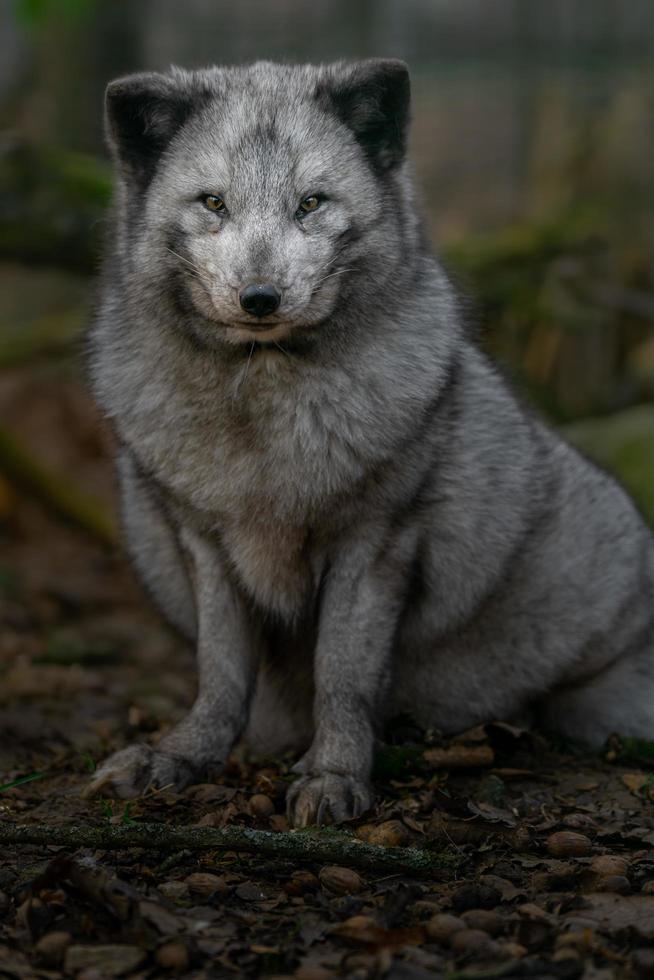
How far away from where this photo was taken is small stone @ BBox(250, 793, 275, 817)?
464cm

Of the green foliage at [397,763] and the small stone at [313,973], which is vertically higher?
the small stone at [313,973]

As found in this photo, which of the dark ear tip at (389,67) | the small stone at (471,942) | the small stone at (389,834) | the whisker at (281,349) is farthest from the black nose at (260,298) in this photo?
the small stone at (471,942)

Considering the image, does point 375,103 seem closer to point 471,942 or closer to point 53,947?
point 471,942

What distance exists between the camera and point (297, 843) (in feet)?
13.2

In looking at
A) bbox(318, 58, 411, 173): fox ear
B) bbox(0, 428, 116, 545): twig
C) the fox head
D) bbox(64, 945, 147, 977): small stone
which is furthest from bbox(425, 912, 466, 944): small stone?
bbox(0, 428, 116, 545): twig

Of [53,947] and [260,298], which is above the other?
[260,298]

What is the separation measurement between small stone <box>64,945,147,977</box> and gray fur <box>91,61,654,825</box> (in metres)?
1.25

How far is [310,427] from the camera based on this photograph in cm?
475

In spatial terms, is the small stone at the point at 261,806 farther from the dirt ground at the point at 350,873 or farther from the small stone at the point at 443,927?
the small stone at the point at 443,927

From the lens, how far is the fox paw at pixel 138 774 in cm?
478

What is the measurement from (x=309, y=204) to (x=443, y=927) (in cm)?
246

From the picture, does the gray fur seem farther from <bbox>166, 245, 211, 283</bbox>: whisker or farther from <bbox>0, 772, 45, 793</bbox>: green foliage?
<bbox>0, 772, 45, 793</bbox>: green foliage

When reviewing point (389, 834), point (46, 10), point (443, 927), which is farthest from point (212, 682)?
point (46, 10)

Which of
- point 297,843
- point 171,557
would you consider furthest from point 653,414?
point 297,843
